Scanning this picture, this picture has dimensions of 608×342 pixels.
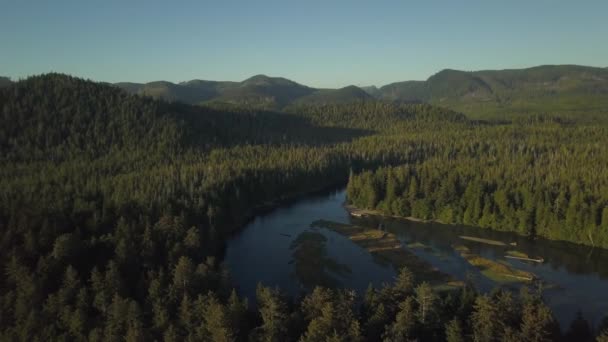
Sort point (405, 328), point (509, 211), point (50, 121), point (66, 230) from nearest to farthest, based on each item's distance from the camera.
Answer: point (405, 328) < point (66, 230) < point (509, 211) < point (50, 121)

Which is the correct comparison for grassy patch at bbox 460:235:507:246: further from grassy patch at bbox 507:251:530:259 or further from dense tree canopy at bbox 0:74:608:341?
dense tree canopy at bbox 0:74:608:341

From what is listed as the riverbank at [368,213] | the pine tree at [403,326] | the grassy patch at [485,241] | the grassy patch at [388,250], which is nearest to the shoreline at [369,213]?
the riverbank at [368,213]

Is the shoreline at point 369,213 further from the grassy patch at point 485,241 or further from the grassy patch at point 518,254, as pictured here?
the grassy patch at point 518,254

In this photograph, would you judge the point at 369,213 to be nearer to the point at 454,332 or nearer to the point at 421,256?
the point at 421,256

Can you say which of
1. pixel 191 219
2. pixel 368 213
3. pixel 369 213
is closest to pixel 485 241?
pixel 369 213

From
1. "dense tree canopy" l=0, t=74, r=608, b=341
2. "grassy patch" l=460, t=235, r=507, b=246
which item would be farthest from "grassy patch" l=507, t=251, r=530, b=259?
"dense tree canopy" l=0, t=74, r=608, b=341

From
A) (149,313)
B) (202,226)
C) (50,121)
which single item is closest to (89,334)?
(149,313)

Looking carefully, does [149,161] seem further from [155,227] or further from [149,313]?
[149,313]
